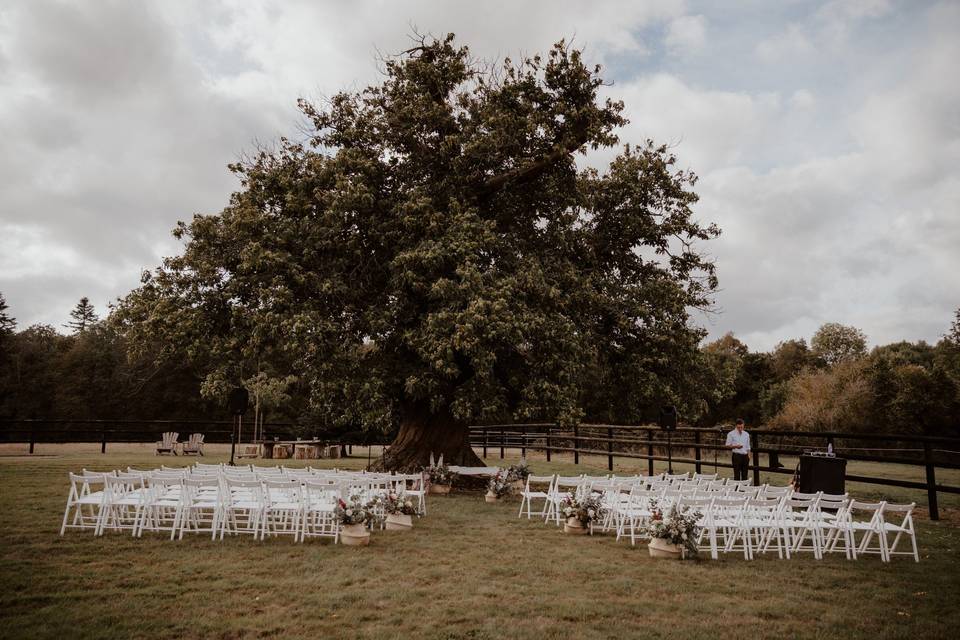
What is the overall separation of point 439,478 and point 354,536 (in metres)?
7.26

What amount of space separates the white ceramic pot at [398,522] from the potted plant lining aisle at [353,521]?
1305 mm

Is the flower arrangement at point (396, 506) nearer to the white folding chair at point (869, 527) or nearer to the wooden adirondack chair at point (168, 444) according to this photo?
the white folding chair at point (869, 527)

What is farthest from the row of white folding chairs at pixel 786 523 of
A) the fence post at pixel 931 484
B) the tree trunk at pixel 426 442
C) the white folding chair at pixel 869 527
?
the tree trunk at pixel 426 442

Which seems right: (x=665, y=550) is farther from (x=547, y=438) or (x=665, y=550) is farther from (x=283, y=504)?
(x=547, y=438)

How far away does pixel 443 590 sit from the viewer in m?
7.21

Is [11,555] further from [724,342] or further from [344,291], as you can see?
[724,342]

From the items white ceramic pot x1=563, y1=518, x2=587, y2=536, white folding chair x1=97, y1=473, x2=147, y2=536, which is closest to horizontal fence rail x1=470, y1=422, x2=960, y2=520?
white ceramic pot x1=563, y1=518, x2=587, y2=536

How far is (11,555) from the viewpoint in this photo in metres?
8.30

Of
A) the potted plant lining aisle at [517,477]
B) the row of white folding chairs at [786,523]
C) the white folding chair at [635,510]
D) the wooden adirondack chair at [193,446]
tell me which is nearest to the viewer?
the row of white folding chairs at [786,523]

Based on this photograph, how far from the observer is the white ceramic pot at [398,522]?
11055mm

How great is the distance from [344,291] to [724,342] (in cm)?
6512

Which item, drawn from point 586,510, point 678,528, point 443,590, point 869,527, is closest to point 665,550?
point 678,528

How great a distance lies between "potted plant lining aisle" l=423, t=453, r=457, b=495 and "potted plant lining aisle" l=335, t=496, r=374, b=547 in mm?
6792

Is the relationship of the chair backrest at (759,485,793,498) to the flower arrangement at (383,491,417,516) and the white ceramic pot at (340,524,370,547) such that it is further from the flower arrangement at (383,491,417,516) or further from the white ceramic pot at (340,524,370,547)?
the white ceramic pot at (340,524,370,547)
